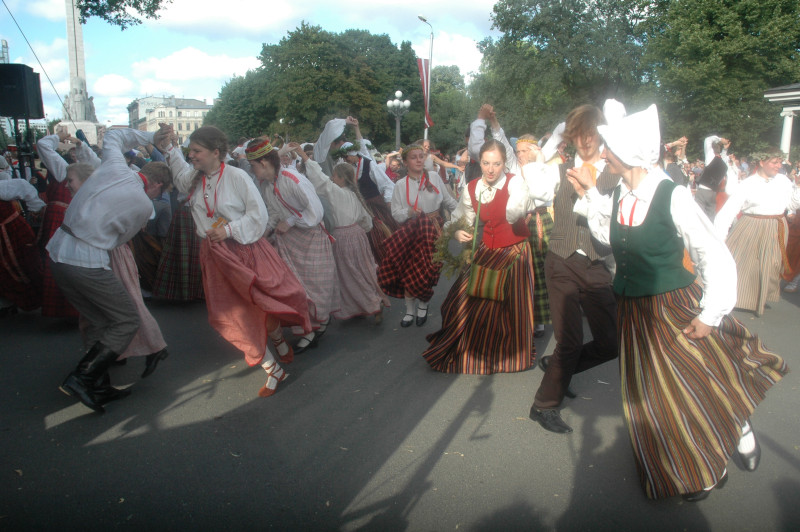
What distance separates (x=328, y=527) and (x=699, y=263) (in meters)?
2.07

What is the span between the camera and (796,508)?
2832 millimetres

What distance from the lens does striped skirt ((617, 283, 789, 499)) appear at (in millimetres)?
2762

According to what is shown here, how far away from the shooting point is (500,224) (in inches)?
171

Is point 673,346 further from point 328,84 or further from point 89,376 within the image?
point 328,84

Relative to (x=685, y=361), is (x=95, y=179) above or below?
above

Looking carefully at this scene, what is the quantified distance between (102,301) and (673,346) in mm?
3413

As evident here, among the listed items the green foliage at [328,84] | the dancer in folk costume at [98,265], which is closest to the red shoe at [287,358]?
the dancer in folk costume at [98,265]

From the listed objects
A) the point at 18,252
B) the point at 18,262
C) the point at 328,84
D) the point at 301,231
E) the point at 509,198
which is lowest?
the point at 18,262

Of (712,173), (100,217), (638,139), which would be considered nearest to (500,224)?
(638,139)

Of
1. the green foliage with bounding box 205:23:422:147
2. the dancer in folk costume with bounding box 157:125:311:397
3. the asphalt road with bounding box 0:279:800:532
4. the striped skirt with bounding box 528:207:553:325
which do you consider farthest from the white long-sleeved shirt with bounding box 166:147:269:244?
the green foliage with bounding box 205:23:422:147

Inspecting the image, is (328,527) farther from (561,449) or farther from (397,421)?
(561,449)

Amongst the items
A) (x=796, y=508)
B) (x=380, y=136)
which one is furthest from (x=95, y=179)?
(x=380, y=136)

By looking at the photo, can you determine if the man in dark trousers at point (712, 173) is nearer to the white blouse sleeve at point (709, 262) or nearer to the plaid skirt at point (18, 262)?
the white blouse sleeve at point (709, 262)

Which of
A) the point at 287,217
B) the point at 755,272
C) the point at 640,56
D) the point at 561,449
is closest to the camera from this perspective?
the point at 561,449
